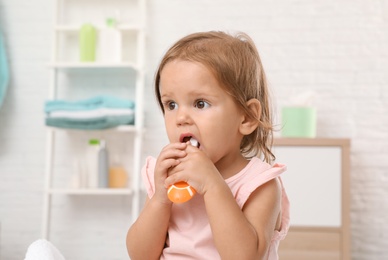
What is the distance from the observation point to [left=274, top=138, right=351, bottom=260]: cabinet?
10.3 feet

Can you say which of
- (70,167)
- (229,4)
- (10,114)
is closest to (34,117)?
(10,114)

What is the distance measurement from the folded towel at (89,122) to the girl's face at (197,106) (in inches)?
84.9

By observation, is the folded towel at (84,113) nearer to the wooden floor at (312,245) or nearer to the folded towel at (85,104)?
the folded towel at (85,104)

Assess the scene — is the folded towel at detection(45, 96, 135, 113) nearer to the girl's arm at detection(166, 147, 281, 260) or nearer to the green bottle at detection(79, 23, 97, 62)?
the green bottle at detection(79, 23, 97, 62)

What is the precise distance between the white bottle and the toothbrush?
248cm

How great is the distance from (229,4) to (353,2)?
75 centimetres

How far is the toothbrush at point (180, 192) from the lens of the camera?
1144 millimetres

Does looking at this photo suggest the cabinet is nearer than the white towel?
No

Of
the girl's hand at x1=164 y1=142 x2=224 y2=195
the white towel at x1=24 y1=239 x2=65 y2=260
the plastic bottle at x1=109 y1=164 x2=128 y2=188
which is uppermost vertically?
the girl's hand at x1=164 y1=142 x2=224 y2=195

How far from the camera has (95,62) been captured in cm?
353

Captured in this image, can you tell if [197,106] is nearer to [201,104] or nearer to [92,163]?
[201,104]

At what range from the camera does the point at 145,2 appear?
148 inches

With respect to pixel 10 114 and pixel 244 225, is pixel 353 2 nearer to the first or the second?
pixel 10 114

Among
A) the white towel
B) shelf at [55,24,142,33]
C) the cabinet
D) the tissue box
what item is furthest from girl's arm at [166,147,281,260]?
shelf at [55,24,142,33]
